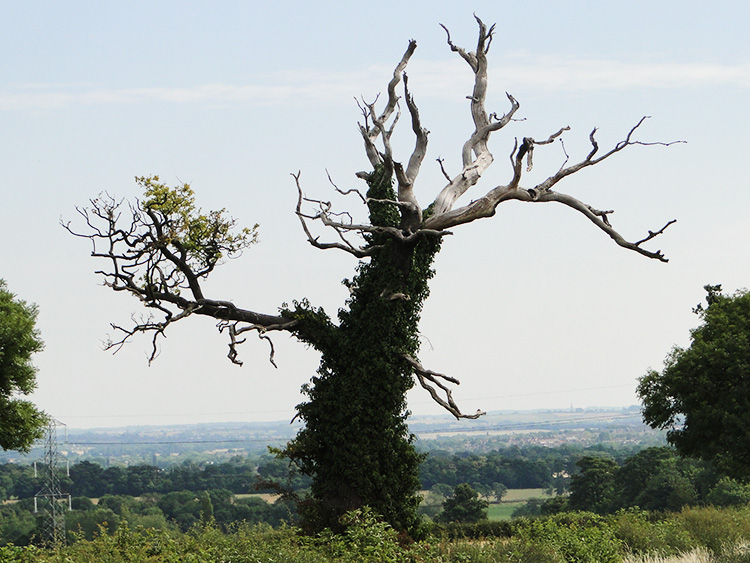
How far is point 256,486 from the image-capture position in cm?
1505

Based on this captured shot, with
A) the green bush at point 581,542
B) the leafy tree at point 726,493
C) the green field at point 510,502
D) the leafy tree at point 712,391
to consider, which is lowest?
the green field at point 510,502

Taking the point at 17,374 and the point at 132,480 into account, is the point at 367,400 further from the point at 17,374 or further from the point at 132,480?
the point at 132,480

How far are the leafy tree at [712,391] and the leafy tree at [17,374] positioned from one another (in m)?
14.3

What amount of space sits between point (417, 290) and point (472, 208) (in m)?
1.83

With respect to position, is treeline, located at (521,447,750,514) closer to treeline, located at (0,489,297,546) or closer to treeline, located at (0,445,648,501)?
treeline, located at (0,489,297,546)

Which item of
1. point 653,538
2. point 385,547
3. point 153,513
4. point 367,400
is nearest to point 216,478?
point 153,513

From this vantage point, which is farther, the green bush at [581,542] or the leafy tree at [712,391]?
the leafy tree at [712,391]

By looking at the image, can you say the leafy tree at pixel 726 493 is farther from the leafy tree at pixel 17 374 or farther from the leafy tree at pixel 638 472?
the leafy tree at pixel 17 374

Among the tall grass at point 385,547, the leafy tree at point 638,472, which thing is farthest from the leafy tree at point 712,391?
the leafy tree at point 638,472

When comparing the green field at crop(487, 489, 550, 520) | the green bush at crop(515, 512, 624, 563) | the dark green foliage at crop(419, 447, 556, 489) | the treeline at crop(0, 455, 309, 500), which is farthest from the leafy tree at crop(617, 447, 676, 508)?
the treeline at crop(0, 455, 309, 500)

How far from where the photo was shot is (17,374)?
18.6 m

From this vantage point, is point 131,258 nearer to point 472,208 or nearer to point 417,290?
point 417,290

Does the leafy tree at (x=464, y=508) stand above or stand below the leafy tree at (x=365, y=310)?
below

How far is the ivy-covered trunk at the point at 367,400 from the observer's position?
14867mm
